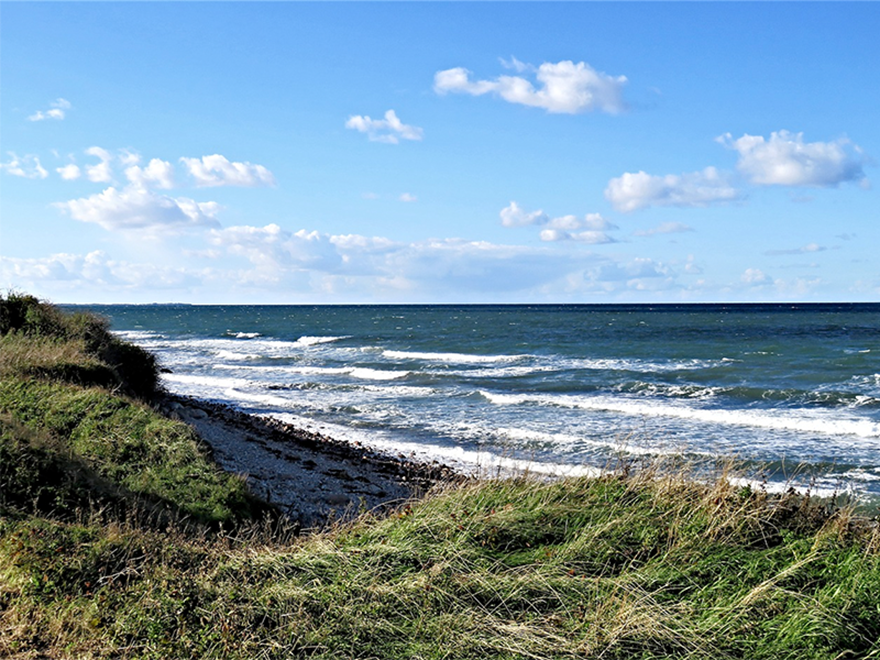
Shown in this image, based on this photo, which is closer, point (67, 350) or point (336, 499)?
point (336, 499)

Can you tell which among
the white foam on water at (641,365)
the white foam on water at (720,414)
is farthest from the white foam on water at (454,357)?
the white foam on water at (720,414)

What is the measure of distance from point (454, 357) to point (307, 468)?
2823cm

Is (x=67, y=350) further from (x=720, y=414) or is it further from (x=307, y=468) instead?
(x=720, y=414)

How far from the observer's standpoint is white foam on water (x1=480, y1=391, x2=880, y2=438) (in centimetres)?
2047

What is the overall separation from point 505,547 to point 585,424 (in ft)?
53.0

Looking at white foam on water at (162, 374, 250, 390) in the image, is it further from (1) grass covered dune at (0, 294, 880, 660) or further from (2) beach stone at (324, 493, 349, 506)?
(1) grass covered dune at (0, 294, 880, 660)

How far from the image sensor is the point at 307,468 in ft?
52.9

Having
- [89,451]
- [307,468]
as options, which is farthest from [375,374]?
[89,451]

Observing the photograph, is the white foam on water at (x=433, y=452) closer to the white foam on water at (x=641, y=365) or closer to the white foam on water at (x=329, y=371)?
the white foam on water at (x=329, y=371)

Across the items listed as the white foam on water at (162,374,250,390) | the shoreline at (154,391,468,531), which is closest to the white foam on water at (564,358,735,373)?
the white foam on water at (162,374,250,390)

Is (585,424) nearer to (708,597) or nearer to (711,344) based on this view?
(708,597)

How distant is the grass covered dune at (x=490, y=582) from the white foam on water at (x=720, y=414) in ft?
52.6

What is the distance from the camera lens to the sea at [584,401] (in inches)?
658

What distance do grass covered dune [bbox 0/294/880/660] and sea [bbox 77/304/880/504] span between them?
35.5 inches
